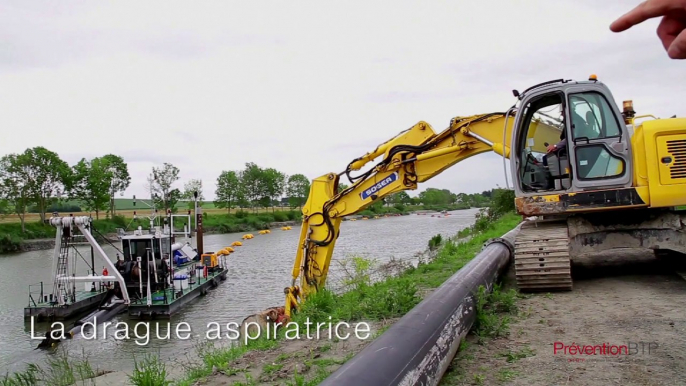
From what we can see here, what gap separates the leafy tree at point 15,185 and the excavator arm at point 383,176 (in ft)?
161

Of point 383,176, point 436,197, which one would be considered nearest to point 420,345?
point 383,176

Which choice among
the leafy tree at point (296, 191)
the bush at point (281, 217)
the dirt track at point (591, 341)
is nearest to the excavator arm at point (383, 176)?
the dirt track at point (591, 341)

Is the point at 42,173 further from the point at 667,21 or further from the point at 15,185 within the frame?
the point at 667,21

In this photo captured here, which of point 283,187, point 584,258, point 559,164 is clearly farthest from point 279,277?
point 283,187

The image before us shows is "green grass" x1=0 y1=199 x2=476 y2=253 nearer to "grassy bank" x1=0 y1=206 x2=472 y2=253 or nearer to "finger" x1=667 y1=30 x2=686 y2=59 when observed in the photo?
"grassy bank" x1=0 y1=206 x2=472 y2=253

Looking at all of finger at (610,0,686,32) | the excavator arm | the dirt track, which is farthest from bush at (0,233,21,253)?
finger at (610,0,686,32)

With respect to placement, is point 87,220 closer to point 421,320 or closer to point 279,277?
point 279,277

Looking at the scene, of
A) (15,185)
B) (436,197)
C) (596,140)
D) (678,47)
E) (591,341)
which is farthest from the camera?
(436,197)

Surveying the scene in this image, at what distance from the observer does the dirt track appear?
420 cm

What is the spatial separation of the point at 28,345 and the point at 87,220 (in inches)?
140

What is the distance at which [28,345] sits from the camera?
14.1m

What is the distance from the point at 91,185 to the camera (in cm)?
5650

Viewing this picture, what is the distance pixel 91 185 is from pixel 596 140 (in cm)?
5763

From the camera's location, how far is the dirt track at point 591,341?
4.20 metres
